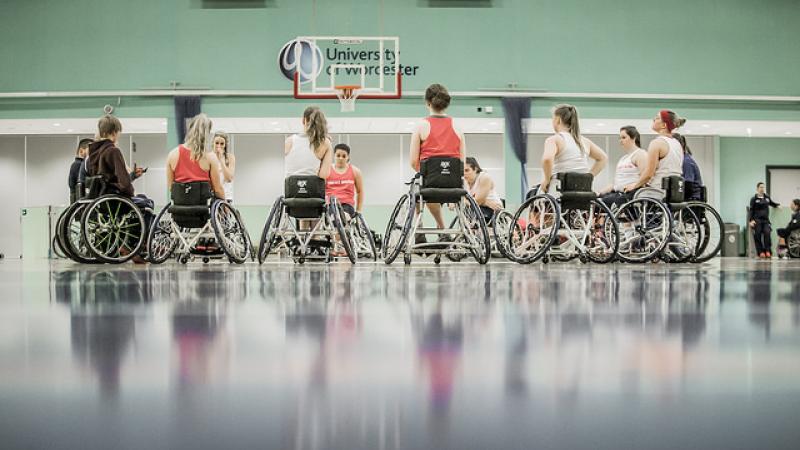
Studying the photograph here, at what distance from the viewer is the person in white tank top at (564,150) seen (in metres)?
5.01

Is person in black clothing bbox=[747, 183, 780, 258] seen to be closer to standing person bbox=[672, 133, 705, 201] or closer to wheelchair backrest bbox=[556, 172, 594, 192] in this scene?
standing person bbox=[672, 133, 705, 201]

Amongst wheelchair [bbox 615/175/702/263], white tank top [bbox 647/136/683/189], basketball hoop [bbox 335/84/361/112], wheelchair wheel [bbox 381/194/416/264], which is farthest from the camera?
basketball hoop [bbox 335/84/361/112]

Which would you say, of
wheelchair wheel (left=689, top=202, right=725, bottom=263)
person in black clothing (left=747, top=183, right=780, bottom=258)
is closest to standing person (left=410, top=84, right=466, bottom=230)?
wheelchair wheel (left=689, top=202, right=725, bottom=263)

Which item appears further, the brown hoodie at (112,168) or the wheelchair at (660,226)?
the wheelchair at (660,226)

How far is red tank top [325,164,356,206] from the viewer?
6.21 m

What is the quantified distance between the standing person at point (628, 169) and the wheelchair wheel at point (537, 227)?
107 cm

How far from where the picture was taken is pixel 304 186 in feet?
15.9

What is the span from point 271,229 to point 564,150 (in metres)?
2.17

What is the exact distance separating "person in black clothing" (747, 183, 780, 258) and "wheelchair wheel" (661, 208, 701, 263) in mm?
9267

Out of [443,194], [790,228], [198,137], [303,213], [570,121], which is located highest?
[570,121]

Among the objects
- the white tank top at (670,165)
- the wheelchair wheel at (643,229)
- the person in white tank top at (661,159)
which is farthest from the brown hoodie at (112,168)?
the white tank top at (670,165)

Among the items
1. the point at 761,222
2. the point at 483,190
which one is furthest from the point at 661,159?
the point at 761,222

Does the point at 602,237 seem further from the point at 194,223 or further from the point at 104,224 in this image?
the point at 104,224

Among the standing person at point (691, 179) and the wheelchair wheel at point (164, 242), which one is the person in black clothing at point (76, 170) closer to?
the wheelchair wheel at point (164, 242)
